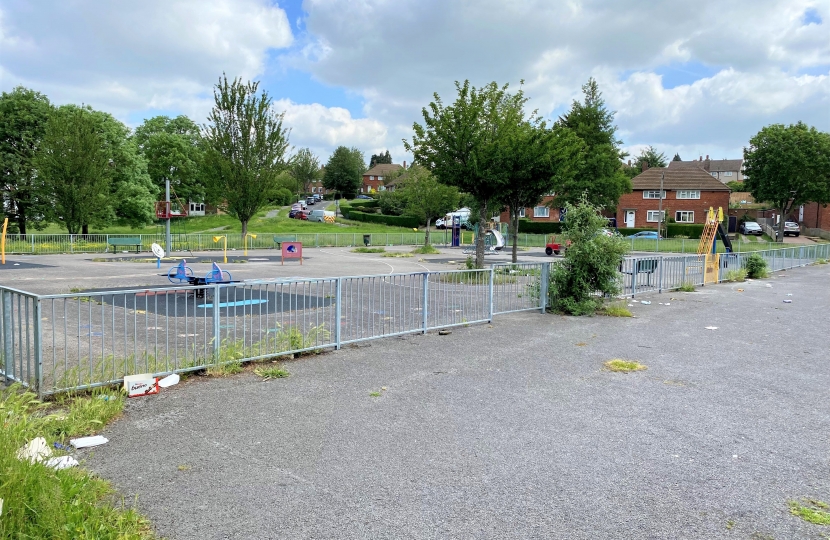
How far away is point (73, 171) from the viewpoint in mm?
36000

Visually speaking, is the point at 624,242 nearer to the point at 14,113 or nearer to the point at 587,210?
the point at 587,210

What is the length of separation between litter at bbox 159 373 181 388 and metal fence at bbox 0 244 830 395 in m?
0.12

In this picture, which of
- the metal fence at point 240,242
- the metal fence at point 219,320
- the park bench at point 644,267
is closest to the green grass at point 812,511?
the metal fence at point 219,320

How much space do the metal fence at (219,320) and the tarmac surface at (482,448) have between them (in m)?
0.56

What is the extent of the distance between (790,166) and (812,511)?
66195 millimetres

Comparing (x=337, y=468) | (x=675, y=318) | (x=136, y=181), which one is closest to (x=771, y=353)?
(x=675, y=318)

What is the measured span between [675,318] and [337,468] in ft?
34.7

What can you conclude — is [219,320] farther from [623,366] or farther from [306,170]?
[306,170]

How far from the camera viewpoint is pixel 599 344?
392 inches

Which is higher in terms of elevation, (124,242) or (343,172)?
(343,172)

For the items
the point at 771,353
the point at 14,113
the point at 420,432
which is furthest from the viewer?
the point at 14,113

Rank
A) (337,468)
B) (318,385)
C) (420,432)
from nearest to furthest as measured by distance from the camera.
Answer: (337,468), (420,432), (318,385)

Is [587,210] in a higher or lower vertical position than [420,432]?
higher

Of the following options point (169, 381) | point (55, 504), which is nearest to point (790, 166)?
point (169, 381)
